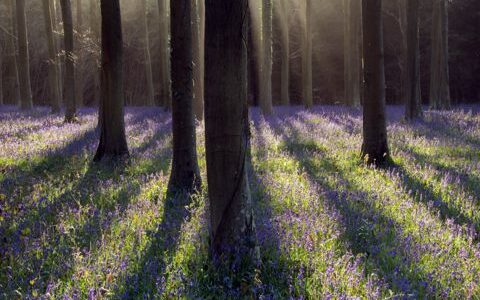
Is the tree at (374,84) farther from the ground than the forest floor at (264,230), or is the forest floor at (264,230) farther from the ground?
the tree at (374,84)

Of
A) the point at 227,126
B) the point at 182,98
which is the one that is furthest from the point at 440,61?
the point at 227,126

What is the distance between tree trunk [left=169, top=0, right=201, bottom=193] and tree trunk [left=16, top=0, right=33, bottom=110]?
17.5 m

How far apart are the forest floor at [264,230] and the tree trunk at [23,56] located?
13579 mm

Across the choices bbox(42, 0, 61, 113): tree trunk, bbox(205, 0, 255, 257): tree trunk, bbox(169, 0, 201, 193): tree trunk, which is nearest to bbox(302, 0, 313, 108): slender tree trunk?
bbox(42, 0, 61, 113): tree trunk

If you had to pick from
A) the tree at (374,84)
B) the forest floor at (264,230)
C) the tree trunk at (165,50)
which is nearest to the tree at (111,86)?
the forest floor at (264,230)

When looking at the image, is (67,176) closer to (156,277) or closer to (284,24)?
(156,277)

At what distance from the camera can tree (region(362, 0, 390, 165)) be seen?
941 centimetres

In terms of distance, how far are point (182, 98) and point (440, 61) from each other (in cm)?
1888

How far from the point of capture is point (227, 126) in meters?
4.30

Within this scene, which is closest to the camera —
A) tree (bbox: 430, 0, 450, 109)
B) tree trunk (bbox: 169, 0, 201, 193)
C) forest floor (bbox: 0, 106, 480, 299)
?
forest floor (bbox: 0, 106, 480, 299)

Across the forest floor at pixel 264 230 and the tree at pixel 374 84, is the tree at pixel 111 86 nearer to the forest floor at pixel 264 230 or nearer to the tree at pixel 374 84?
the forest floor at pixel 264 230

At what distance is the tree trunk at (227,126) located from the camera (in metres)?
4.23

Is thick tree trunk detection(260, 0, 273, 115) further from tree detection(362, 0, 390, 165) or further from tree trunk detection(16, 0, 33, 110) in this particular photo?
tree trunk detection(16, 0, 33, 110)

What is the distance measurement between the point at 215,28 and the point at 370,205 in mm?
3459
